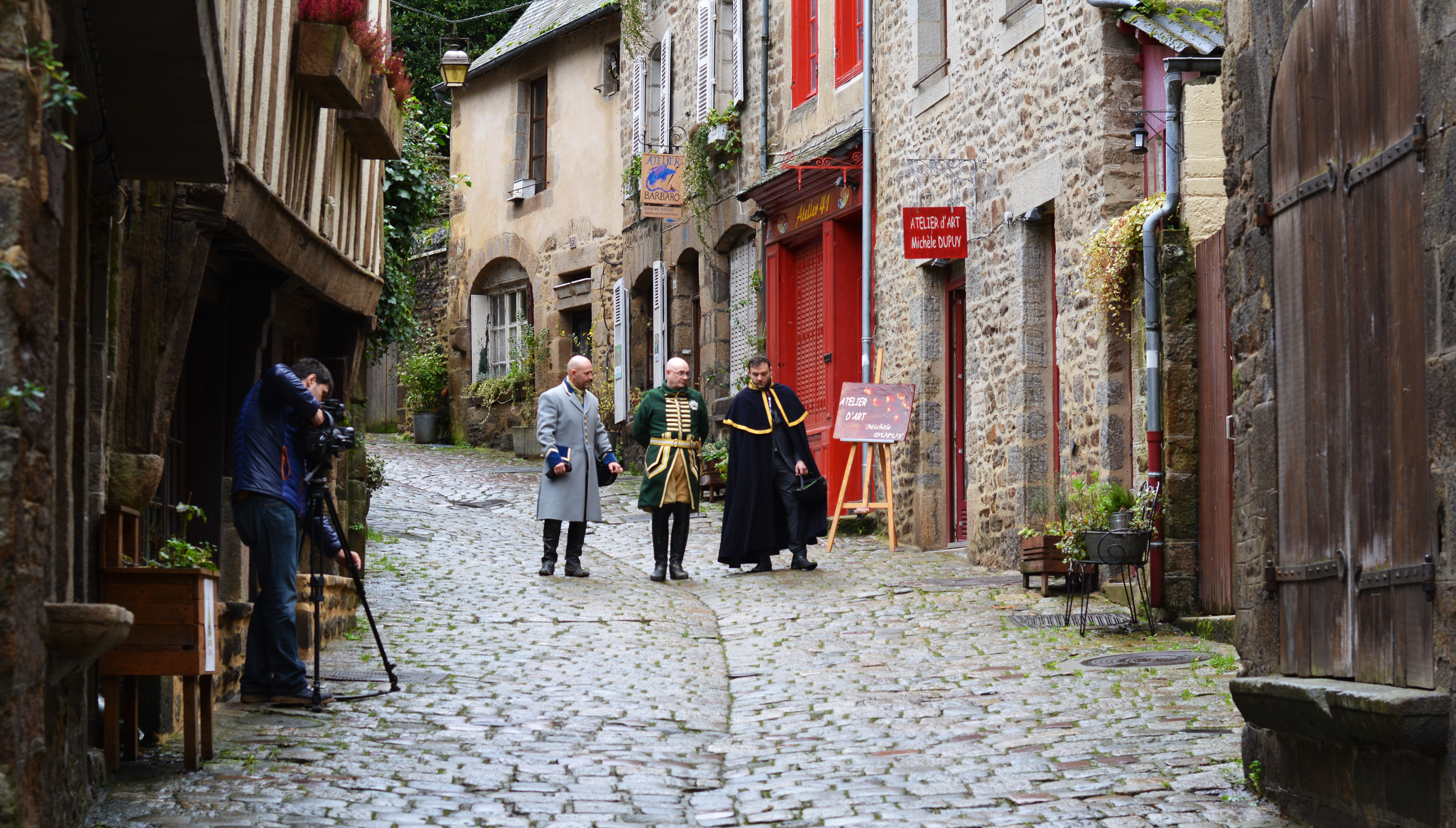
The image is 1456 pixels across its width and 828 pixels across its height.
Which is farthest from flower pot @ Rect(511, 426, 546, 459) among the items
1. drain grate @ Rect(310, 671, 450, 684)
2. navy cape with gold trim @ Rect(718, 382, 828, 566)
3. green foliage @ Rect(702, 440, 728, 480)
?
drain grate @ Rect(310, 671, 450, 684)

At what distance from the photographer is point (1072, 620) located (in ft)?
31.9

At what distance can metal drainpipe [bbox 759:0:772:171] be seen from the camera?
17.7 m

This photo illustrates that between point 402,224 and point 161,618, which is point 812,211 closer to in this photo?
point 402,224

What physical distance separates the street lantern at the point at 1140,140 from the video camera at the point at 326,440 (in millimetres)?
5769

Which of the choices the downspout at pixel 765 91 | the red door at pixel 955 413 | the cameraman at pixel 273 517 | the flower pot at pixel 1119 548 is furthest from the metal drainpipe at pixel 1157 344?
the downspout at pixel 765 91

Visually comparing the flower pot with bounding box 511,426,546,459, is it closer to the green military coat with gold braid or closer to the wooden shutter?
the wooden shutter

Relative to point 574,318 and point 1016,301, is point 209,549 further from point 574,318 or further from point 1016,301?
point 574,318

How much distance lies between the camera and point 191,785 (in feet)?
17.7

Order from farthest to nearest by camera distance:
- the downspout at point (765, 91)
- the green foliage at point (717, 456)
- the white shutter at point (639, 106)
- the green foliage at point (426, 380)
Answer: the green foliage at point (426, 380), the white shutter at point (639, 106), the green foliage at point (717, 456), the downspout at point (765, 91)

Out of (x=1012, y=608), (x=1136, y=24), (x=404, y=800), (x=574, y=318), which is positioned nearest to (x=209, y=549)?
(x=404, y=800)

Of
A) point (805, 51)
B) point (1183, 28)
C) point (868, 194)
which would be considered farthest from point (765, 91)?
point (1183, 28)

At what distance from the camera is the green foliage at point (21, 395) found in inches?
133

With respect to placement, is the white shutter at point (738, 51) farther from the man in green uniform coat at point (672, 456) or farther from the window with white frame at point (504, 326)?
the window with white frame at point (504, 326)

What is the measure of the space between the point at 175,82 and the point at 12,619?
1.84 m
